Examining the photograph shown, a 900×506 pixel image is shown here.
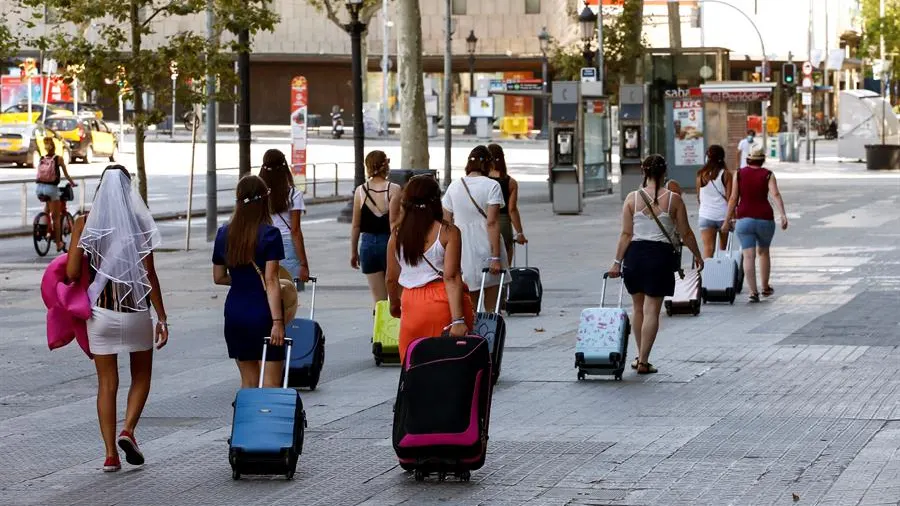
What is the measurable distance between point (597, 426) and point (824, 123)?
290 ft

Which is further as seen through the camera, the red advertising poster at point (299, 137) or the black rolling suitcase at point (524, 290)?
the red advertising poster at point (299, 137)

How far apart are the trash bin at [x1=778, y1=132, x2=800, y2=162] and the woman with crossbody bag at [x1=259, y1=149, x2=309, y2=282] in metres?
49.2

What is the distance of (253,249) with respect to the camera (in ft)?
29.0

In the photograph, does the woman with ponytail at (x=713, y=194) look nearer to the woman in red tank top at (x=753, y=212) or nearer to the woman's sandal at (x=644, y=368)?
the woman in red tank top at (x=753, y=212)

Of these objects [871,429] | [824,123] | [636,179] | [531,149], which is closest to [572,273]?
[871,429]

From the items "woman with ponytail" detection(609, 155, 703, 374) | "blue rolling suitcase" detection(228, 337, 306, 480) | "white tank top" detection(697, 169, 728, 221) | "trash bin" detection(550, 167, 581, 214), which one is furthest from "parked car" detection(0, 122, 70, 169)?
"blue rolling suitcase" detection(228, 337, 306, 480)

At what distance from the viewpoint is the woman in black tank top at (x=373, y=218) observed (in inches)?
527

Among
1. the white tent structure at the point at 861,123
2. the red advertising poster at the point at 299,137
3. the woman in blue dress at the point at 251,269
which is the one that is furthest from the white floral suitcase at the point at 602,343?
the white tent structure at the point at 861,123

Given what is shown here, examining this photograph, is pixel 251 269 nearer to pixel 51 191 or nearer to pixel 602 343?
pixel 602 343

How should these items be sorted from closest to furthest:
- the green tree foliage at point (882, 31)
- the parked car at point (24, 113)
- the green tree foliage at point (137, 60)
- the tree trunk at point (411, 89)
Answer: the green tree foliage at point (137, 60), the tree trunk at point (411, 89), the parked car at point (24, 113), the green tree foliage at point (882, 31)

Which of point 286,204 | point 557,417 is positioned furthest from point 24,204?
point 557,417

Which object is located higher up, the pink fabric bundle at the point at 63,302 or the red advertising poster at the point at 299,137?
the red advertising poster at the point at 299,137

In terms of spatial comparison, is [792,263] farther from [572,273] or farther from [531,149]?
[531,149]

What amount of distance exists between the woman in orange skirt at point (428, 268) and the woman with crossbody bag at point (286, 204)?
6.64 ft
